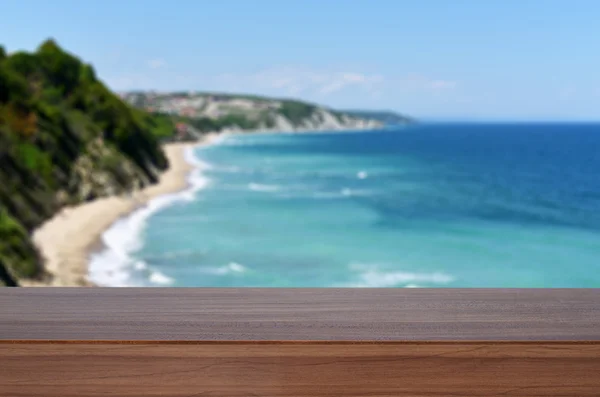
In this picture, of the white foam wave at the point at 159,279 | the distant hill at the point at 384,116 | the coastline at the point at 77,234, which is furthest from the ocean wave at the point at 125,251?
the distant hill at the point at 384,116

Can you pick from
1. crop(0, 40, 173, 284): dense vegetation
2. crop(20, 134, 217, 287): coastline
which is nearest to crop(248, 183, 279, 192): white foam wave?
crop(20, 134, 217, 287): coastline

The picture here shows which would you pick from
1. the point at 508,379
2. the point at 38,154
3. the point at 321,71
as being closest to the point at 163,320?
the point at 508,379

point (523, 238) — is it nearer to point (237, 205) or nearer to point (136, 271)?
point (237, 205)

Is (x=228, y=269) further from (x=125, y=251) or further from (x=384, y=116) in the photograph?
(x=384, y=116)

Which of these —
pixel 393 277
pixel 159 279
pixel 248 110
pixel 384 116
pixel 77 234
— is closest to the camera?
pixel 159 279

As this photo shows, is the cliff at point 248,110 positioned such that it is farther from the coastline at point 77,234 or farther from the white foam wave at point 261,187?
the coastline at point 77,234

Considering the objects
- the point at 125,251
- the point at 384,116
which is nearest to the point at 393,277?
the point at 125,251
